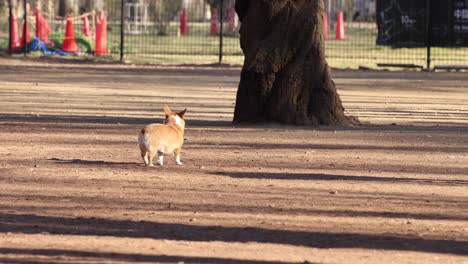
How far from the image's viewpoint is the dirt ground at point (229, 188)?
9.61 metres

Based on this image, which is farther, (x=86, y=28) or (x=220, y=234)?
(x=86, y=28)

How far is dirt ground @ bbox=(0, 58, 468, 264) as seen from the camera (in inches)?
378

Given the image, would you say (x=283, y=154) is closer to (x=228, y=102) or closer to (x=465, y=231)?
(x=465, y=231)

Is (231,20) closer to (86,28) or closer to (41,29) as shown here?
(86,28)

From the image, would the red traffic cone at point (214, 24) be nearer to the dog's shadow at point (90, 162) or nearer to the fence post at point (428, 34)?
the fence post at point (428, 34)

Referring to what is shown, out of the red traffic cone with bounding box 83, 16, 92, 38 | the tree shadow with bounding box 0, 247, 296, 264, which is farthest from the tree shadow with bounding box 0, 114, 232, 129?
the red traffic cone with bounding box 83, 16, 92, 38

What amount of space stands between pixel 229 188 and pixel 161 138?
3.52 ft

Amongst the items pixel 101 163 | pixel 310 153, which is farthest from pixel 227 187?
pixel 310 153

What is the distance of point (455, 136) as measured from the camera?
1828cm

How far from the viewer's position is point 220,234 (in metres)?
10.2

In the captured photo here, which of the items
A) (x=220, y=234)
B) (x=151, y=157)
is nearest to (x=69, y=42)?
(x=151, y=157)

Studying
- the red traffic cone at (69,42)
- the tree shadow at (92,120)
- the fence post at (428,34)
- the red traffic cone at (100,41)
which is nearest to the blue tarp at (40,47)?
the red traffic cone at (69,42)

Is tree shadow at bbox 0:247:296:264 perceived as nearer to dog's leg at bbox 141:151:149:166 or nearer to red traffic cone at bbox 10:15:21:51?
dog's leg at bbox 141:151:149:166

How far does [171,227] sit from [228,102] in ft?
45.6
